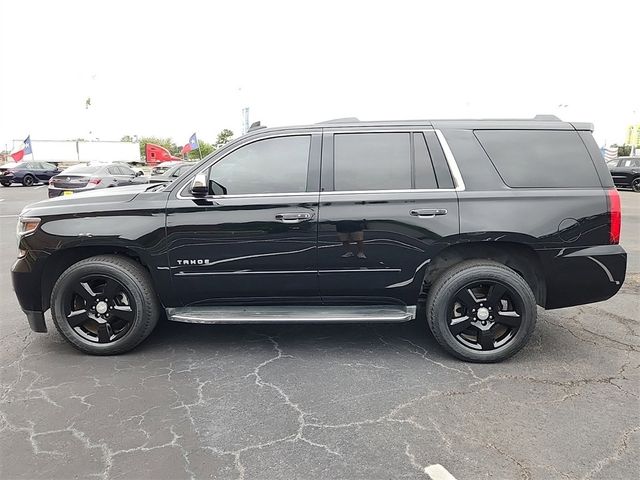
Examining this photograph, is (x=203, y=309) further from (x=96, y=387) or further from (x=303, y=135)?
(x=303, y=135)

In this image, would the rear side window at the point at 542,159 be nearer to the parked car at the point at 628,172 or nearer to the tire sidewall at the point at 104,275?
the tire sidewall at the point at 104,275

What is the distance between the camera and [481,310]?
12.2 ft

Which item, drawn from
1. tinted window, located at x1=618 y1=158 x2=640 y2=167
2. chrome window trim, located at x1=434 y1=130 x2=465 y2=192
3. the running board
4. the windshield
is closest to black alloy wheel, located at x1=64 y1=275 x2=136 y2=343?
the running board

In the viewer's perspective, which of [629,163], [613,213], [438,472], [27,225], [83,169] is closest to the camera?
[438,472]

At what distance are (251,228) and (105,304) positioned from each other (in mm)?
1366

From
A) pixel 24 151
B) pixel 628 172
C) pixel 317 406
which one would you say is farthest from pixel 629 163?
pixel 24 151

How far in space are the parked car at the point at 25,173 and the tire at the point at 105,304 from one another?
2693cm

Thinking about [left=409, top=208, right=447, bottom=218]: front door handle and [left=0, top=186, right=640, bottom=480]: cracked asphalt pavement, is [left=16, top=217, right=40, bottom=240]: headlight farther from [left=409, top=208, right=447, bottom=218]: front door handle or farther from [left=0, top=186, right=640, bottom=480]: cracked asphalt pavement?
[left=409, top=208, right=447, bottom=218]: front door handle

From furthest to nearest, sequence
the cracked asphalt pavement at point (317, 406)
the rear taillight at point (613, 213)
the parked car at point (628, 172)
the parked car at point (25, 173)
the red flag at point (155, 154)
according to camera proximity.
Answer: the red flag at point (155, 154) → the parked car at point (25, 173) → the parked car at point (628, 172) → the rear taillight at point (613, 213) → the cracked asphalt pavement at point (317, 406)

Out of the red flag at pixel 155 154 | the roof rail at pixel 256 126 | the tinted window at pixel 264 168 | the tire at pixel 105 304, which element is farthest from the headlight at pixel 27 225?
the red flag at pixel 155 154

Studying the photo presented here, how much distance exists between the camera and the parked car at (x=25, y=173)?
25891 millimetres

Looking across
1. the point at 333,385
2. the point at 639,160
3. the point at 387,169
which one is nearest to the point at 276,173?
the point at 387,169

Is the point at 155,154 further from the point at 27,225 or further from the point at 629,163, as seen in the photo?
the point at 27,225

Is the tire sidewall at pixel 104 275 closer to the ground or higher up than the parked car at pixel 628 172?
closer to the ground
